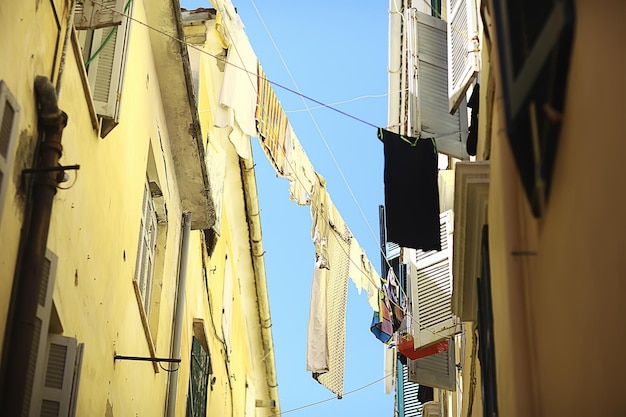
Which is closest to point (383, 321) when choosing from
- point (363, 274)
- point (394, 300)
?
point (394, 300)

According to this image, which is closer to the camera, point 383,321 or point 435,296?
point 435,296

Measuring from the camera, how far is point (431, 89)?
1271cm

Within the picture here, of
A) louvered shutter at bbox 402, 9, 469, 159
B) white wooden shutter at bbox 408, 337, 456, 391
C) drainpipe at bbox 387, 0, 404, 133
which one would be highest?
drainpipe at bbox 387, 0, 404, 133

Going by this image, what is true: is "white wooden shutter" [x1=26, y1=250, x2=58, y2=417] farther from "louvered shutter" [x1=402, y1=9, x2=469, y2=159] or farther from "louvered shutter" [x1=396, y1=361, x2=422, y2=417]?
"louvered shutter" [x1=396, y1=361, x2=422, y2=417]

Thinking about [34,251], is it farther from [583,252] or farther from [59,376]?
[583,252]

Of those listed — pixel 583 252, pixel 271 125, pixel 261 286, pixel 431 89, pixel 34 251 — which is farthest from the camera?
pixel 261 286

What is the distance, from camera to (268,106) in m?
12.0

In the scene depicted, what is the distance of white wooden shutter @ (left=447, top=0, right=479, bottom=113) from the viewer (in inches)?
421

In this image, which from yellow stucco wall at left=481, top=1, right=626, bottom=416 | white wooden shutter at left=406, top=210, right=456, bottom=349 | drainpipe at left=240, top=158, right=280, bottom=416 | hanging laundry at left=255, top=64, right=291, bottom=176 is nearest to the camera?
yellow stucco wall at left=481, top=1, right=626, bottom=416

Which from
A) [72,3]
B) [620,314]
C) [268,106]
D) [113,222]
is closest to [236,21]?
[268,106]

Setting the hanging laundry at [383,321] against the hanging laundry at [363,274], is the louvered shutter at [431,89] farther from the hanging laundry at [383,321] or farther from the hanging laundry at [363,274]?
the hanging laundry at [383,321]

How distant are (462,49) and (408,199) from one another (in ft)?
5.81

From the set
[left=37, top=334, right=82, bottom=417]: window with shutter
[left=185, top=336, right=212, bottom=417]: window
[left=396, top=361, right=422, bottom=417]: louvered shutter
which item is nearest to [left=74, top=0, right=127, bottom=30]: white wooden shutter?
[left=37, top=334, right=82, bottom=417]: window with shutter

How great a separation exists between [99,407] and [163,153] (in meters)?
3.96
